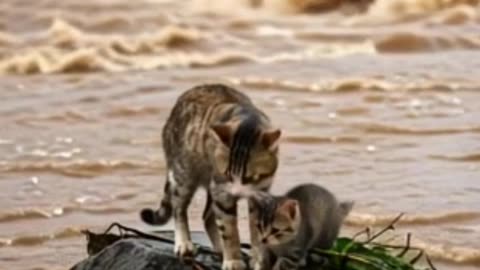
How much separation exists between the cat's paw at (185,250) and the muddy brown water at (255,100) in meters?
1.56

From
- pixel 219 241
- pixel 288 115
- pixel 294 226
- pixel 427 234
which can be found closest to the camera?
pixel 294 226

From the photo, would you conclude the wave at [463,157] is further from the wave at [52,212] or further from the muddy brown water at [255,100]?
the wave at [52,212]

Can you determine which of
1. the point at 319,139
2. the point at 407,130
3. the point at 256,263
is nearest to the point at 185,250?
the point at 256,263

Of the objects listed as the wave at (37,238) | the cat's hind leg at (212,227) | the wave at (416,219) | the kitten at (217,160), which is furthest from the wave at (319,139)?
the cat's hind leg at (212,227)

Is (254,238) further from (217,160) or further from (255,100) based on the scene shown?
(255,100)

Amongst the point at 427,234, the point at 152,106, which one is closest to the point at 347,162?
the point at 427,234

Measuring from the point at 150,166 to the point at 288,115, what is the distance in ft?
6.67

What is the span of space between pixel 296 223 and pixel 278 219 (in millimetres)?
63

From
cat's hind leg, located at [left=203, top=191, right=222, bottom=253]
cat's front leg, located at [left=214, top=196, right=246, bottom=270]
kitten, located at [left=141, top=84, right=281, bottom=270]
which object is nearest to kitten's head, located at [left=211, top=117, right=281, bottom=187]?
kitten, located at [left=141, top=84, right=281, bottom=270]

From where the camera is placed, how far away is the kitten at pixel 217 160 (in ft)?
17.3

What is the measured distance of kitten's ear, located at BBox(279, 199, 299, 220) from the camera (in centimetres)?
526

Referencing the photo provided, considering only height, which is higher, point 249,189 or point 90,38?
point 249,189

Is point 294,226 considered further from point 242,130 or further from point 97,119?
point 97,119

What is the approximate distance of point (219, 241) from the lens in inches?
233
